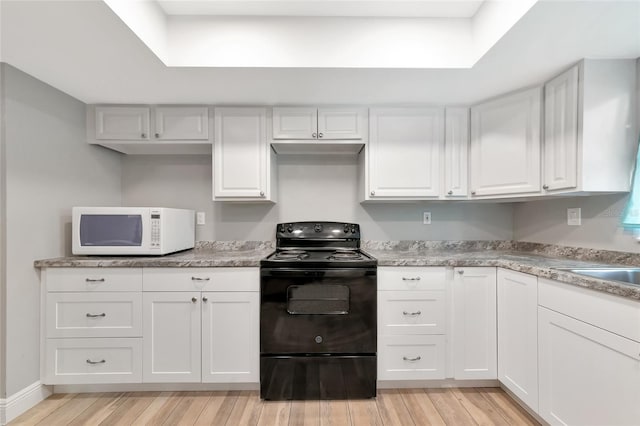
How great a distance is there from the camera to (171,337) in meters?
1.87

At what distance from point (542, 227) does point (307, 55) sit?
7.02 ft

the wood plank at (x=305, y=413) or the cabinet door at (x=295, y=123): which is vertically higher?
the cabinet door at (x=295, y=123)

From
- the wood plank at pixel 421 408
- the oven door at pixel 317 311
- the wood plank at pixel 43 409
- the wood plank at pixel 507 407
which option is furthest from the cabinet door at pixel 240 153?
the wood plank at pixel 507 407

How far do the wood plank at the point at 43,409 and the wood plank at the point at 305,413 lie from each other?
145 cm

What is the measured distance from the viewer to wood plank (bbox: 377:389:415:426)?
1.65 meters

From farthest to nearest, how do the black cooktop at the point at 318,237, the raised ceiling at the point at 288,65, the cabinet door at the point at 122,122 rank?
the black cooktop at the point at 318,237, the cabinet door at the point at 122,122, the raised ceiling at the point at 288,65

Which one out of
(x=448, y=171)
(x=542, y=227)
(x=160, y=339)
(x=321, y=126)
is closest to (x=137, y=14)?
(x=321, y=126)

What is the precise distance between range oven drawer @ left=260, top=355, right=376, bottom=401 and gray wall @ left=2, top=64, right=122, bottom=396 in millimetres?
1432

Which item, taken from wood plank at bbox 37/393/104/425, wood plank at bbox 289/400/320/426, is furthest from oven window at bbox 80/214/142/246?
wood plank at bbox 289/400/320/426

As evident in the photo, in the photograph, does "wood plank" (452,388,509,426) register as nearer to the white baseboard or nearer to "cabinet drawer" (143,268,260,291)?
"cabinet drawer" (143,268,260,291)

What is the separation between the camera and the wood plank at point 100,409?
166cm

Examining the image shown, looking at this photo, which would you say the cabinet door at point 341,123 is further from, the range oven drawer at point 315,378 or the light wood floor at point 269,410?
the light wood floor at point 269,410

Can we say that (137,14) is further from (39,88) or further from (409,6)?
(409,6)

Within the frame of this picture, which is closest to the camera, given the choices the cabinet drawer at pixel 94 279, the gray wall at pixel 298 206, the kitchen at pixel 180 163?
the kitchen at pixel 180 163
